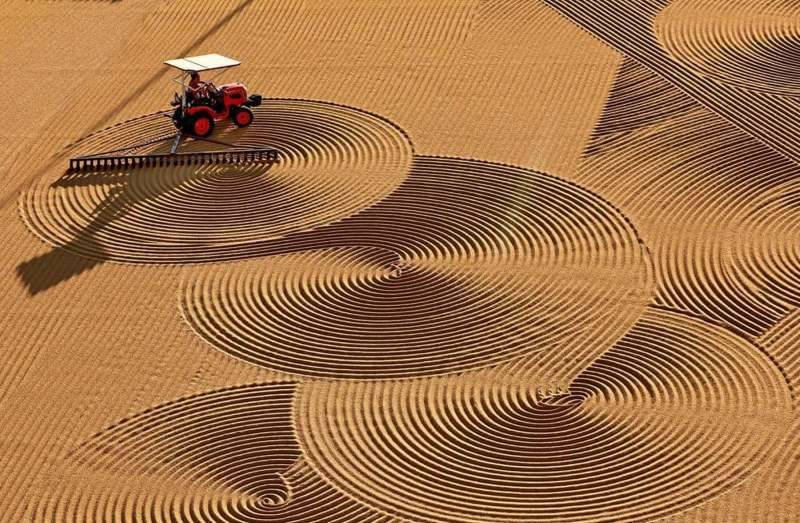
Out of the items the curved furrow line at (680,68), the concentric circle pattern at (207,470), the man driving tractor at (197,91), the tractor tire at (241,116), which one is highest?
the curved furrow line at (680,68)

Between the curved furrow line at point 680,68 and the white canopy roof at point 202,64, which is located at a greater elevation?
the curved furrow line at point 680,68

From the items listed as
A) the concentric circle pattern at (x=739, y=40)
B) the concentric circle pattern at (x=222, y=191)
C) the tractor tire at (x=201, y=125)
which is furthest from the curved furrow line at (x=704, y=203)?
the tractor tire at (x=201, y=125)

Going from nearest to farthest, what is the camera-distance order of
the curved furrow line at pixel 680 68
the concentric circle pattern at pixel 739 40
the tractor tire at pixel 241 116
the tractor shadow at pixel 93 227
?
the tractor shadow at pixel 93 227 → the curved furrow line at pixel 680 68 → the tractor tire at pixel 241 116 → the concentric circle pattern at pixel 739 40

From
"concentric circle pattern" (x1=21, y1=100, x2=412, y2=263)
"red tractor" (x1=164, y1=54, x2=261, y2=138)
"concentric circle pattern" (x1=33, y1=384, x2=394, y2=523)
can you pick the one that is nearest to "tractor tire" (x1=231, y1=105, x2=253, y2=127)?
"red tractor" (x1=164, y1=54, x2=261, y2=138)

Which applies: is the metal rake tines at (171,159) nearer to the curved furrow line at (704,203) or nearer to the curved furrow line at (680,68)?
the curved furrow line at (704,203)

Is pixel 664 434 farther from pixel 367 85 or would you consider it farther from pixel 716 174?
pixel 367 85

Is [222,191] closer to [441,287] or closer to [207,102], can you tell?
[207,102]

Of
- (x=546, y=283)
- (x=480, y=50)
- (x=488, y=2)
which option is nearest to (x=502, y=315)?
(x=546, y=283)
